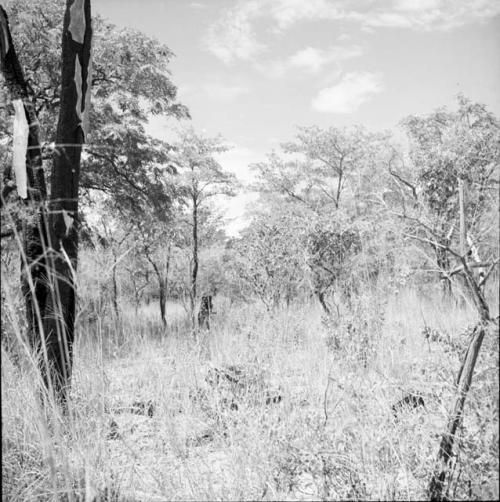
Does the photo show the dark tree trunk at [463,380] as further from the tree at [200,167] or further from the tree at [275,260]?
the tree at [200,167]

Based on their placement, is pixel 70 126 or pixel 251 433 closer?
pixel 251 433

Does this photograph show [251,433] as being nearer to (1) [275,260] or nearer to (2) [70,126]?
(2) [70,126]

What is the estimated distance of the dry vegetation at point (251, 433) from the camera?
4.95 ft

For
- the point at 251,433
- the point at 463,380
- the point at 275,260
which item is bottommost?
the point at 251,433

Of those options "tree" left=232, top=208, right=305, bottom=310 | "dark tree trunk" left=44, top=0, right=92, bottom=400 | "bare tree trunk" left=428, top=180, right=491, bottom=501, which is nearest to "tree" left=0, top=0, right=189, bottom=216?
"tree" left=232, top=208, right=305, bottom=310

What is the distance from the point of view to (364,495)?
57.3 inches

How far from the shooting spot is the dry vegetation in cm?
151

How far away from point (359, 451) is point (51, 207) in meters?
2.50

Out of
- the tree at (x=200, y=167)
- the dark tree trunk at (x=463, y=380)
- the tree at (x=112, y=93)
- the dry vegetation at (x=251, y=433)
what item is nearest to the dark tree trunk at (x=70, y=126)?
the dry vegetation at (x=251, y=433)

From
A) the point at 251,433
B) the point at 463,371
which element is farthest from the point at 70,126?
the point at 463,371

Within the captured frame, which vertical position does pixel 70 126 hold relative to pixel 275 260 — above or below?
above

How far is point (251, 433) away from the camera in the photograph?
6.53 feet

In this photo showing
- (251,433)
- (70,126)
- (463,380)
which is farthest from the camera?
(70,126)

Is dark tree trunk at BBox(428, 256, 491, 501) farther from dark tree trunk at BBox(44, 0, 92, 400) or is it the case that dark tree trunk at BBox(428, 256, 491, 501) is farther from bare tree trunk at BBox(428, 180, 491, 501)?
dark tree trunk at BBox(44, 0, 92, 400)
